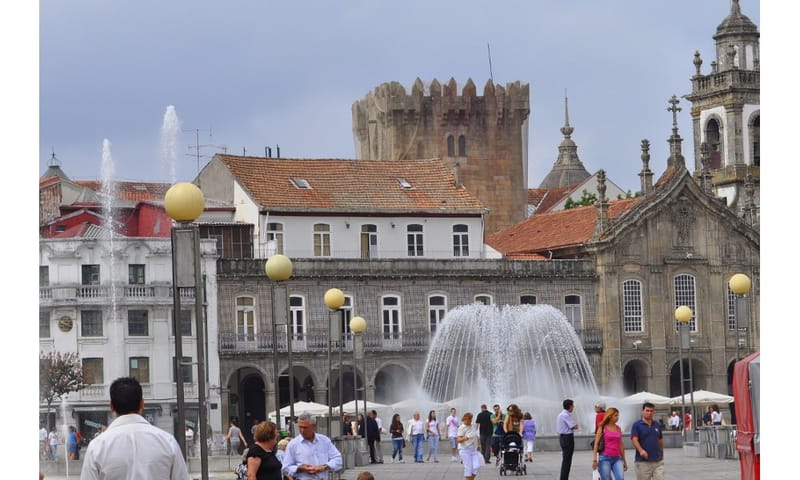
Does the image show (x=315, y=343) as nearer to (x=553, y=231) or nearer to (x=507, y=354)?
(x=507, y=354)

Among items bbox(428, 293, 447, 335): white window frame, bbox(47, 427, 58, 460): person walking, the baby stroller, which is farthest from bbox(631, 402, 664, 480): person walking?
bbox(428, 293, 447, 335): white window frame

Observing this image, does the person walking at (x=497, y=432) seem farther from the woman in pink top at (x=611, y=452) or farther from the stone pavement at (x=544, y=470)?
the woman in pink top at (x=611, y=452)

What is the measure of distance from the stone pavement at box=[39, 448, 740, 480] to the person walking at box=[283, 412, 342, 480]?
1436cm

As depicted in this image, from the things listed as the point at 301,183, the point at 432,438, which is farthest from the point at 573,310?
the point at 432,438

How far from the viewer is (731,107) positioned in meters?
101

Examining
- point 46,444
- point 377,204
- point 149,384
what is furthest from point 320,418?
point 377,204

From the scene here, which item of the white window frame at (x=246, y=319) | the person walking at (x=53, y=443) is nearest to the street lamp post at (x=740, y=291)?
the person walking at (x=53, y=443)

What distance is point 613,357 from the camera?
74750 millimetres

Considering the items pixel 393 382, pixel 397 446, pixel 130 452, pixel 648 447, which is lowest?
pixel 397 446

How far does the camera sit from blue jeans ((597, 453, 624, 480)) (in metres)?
24.6

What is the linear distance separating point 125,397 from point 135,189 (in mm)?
77989

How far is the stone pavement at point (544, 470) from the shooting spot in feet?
112
